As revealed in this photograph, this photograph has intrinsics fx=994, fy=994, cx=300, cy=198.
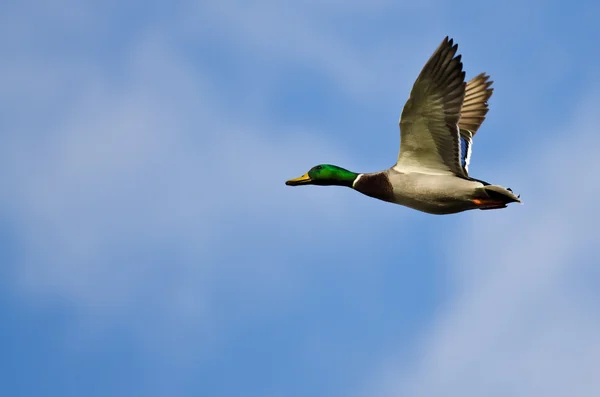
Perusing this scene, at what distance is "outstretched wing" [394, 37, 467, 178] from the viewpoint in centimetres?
1315

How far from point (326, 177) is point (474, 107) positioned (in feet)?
10.5

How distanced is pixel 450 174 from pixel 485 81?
4.13 meters

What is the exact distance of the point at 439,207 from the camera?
46.4ft

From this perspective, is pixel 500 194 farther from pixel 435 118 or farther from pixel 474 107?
pixel 474 107

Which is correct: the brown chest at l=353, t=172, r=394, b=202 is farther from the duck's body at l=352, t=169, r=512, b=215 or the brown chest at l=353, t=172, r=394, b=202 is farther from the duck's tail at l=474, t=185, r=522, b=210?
the duck's tail at l=474, t=185, r=522, b=210

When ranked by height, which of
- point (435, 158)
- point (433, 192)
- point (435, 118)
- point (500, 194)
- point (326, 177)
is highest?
point (326, 177)

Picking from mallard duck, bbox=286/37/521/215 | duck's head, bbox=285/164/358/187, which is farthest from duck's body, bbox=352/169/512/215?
duck's head, bbox=285/164/358/187

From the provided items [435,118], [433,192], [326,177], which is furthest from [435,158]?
A: [326,177]

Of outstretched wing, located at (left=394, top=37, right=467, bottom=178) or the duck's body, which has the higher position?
outstretched wing, located at (left=394, top=37, right=467, bottom=178)

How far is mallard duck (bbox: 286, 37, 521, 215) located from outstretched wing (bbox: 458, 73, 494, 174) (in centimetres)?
149

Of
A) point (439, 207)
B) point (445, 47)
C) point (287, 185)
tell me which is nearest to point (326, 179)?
point (287, 185)

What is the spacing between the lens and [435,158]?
13.9m

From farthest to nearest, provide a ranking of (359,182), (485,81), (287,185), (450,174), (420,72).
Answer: (485,81)
(287,185)
(359,182)
(450,174)
(420,72)

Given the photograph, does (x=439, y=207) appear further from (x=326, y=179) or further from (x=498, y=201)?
(x=326, y=179)
